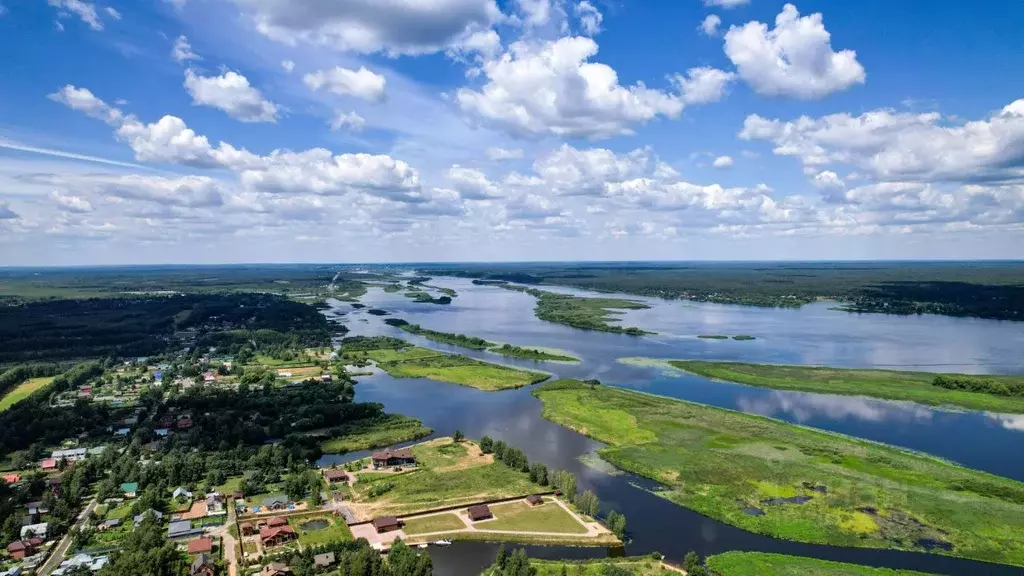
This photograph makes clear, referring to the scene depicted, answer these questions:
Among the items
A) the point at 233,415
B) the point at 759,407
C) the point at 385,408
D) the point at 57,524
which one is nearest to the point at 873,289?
the point at 759,407

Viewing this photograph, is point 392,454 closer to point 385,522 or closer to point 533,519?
point 385,522

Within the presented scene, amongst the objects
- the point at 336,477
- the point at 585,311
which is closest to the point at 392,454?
the point at 336,477

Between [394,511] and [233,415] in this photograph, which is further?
[233,415]

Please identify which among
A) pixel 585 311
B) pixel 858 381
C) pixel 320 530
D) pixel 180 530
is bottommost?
pixel 320 530

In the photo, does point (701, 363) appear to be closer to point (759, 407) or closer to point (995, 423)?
point (759, 407)

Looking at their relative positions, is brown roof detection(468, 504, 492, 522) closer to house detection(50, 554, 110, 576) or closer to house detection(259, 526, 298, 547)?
house detection(259, 526, 298, 547)

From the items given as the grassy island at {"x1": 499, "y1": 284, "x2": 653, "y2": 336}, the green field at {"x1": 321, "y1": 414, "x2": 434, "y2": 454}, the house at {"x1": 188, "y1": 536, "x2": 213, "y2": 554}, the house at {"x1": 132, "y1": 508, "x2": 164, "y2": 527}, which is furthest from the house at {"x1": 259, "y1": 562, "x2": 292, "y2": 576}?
the grassy island at {"x1": 499, "y1": 284, "x2": 653, "y2": 336}
